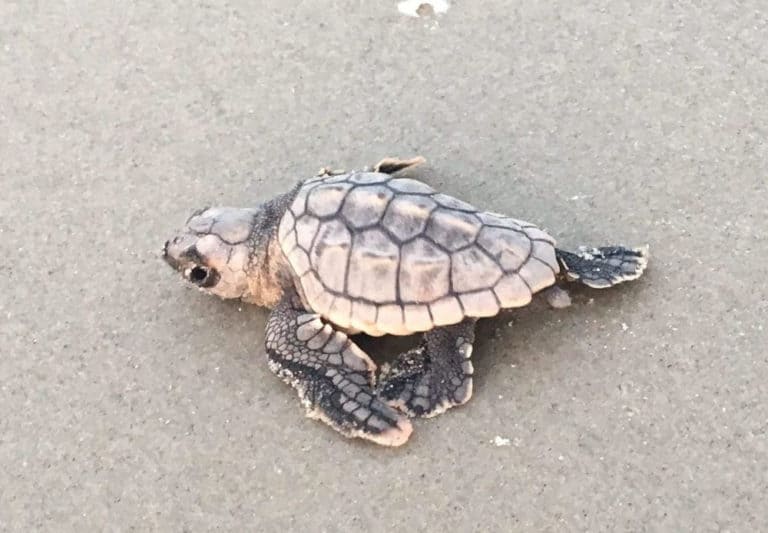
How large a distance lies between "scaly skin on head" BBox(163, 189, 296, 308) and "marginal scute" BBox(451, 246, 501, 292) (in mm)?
463

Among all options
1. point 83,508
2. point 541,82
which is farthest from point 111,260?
point 541,82

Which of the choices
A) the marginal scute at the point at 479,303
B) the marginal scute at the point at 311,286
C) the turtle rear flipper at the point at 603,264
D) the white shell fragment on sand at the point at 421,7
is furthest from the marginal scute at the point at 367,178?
the white shell fragment on sand at the point at 421,7

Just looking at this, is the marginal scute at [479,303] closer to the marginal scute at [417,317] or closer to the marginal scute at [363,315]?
the marginal scute at [417,317]

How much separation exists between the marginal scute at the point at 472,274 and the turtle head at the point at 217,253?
1.81 ft

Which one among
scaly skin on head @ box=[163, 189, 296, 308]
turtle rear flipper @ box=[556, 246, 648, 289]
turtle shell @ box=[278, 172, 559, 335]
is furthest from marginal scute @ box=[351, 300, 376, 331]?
turtle rear flipper @ box=[556, 246, 648, 289]

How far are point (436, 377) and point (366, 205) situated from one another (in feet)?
1.44

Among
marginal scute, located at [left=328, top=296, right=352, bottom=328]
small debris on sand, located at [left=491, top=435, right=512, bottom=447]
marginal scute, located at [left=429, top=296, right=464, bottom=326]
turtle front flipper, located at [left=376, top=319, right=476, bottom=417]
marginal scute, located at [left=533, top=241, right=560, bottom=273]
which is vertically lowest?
small debris on sand, located at [left=491, top=435, right=512, bottom=447]

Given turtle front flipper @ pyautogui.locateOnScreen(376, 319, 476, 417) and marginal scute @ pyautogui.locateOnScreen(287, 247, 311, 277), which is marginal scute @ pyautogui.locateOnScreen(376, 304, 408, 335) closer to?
turtle front flipper @ pyautogui.locateOnScreen(376, 319, 476, 417)

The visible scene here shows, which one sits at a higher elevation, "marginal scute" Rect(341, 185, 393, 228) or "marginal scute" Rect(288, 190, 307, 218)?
"marginal scute" Rect(341, 185, 393, 228)

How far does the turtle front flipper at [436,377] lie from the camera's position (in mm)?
1871

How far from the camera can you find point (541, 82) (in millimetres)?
2531

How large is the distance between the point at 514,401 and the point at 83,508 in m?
1.02

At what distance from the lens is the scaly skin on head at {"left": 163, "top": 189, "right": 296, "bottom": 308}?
2.08 m

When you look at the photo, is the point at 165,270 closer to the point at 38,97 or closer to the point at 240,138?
the point at 240,138
